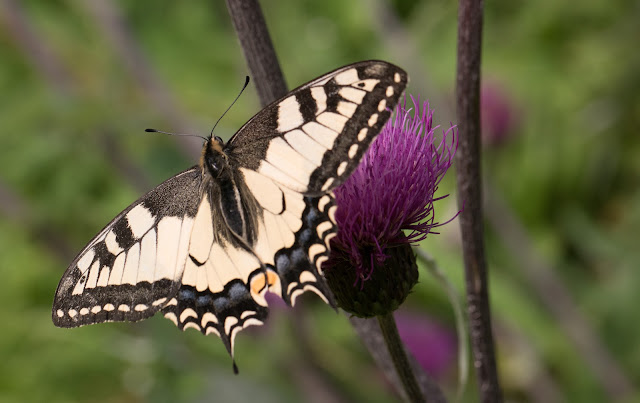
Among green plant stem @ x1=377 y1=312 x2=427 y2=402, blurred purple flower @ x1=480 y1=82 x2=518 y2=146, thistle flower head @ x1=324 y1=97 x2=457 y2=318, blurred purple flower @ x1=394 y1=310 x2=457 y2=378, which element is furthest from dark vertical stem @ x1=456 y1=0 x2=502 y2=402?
blurred purple flower @ x1=480 y1=82 x2=518 y2=146

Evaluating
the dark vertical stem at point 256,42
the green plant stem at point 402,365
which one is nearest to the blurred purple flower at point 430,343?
the green plant stem at point 402,365

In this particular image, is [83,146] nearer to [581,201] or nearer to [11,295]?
[11,295]

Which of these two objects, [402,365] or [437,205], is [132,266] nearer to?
[402,365]

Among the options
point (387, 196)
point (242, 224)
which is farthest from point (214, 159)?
point (387, 196)

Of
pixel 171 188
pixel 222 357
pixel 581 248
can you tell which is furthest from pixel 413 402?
pixel 581 248

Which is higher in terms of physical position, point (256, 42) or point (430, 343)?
point (256, 42)

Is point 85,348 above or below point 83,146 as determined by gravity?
below
